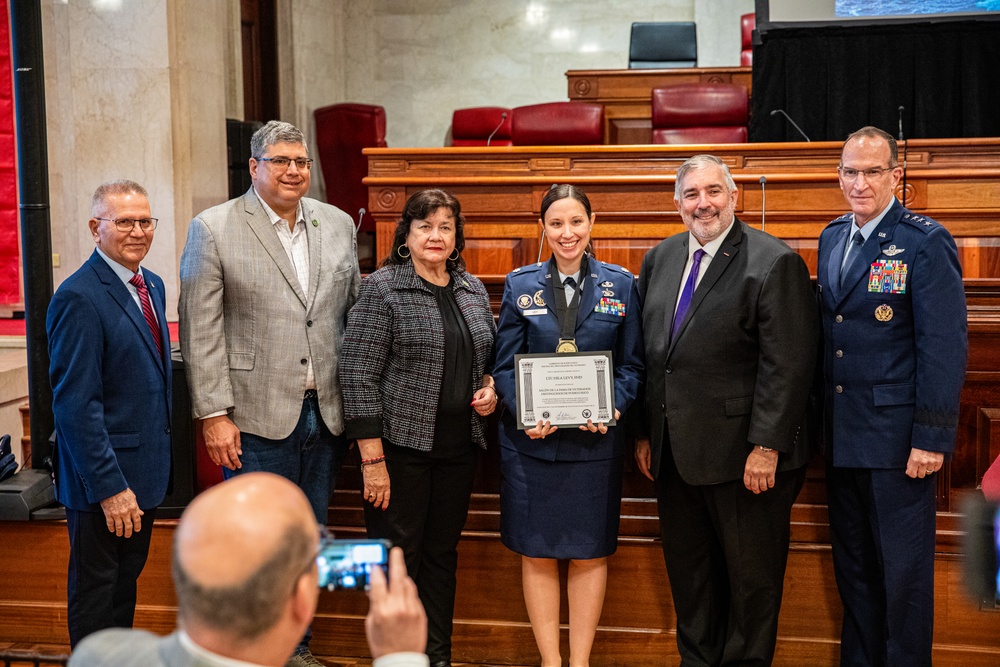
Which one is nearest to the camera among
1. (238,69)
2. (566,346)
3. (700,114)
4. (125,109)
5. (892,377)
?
(892,377)

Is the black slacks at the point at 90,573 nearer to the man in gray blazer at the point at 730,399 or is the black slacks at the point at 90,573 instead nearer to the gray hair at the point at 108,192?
the gray hair at the point at 108,192

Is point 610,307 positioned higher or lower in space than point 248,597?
higher

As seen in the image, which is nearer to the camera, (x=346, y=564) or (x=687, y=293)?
(x=346, y=564)

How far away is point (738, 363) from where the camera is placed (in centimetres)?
249

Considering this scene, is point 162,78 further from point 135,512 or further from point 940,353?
point 940,353

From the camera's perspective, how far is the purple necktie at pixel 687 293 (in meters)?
2.54

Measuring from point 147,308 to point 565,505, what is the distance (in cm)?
120

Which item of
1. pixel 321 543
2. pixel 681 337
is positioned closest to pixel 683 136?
pixel 681 337

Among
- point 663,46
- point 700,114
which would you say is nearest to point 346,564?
point 700,114

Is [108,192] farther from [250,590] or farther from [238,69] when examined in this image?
[238,69]

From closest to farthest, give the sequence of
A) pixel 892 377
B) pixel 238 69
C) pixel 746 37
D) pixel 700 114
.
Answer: pixel 892 377 → pixel 700 114 → pixel 238 69 → pixel 746 37

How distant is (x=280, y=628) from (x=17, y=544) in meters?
2.37

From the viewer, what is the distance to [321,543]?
114 centimetres

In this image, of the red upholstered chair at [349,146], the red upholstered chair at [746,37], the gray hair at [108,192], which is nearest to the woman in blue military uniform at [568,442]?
the gray hair at [108,192]
